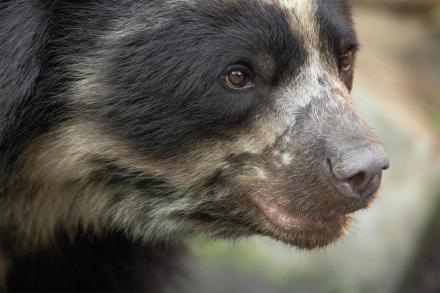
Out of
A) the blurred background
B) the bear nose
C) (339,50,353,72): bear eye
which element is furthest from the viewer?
the blurred background

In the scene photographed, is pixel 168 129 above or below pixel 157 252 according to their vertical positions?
above

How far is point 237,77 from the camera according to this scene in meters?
3.66

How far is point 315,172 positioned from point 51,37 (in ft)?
4.02

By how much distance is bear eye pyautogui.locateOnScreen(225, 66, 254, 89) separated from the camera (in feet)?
12.0

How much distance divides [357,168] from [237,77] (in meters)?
0.62

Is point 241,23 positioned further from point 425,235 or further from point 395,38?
point 395,38

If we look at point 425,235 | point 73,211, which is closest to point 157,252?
point 73,211

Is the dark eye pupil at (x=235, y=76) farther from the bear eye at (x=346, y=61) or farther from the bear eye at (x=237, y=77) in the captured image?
the bear eye at (x=346, y=61)

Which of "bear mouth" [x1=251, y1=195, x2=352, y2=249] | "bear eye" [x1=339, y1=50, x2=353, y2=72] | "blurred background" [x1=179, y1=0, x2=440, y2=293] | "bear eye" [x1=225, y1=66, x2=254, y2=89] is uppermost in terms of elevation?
"bear eye" [x1=339, y1=50, x2=353, y2=72]

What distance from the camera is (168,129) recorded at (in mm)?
3717

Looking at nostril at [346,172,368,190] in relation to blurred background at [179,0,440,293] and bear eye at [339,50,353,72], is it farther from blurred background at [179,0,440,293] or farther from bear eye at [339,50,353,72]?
blurred background at [179,0,440,293]

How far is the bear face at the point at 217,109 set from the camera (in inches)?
143

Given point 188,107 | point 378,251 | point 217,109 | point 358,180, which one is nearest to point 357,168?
point 358,180

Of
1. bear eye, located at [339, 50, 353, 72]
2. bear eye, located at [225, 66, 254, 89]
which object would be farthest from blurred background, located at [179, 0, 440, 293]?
bear eye, located at [225, 66, 254, 89]
